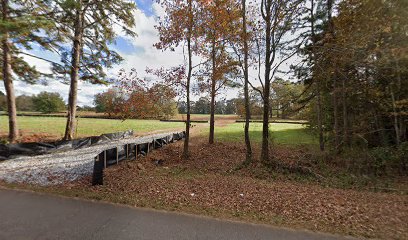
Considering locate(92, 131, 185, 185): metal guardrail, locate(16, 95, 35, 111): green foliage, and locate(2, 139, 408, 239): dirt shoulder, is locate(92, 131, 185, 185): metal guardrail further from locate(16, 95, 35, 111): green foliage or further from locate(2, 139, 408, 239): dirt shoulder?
locate(16, 95, 35, 111): green foliage

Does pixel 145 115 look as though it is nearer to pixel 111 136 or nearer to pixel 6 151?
pixel 6 151

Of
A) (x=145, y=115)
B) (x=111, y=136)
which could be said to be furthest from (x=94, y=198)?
(x=111, y=136)

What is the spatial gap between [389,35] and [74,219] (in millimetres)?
10195

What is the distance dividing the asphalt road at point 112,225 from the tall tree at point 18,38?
7.71m

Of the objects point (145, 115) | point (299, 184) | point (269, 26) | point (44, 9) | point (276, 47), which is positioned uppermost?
point (44, 9)

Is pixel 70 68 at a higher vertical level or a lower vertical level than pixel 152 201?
higher

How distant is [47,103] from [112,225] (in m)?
91.6

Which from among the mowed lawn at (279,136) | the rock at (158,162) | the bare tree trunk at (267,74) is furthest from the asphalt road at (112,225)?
the mowed lawn at (279,136)

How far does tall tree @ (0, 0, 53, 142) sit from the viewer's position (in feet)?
29.5

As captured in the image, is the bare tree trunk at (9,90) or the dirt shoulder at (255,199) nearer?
the dirt shoulder at (255,199)

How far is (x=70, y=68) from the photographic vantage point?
13492mm

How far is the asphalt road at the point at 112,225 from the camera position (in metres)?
3.49

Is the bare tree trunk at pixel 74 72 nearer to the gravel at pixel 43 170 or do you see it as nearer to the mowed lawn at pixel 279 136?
the gravel at pixel 43 170

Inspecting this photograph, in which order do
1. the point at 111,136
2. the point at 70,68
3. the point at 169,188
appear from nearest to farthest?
the point at 169,188, the point at 70,68, the point at 111,136
